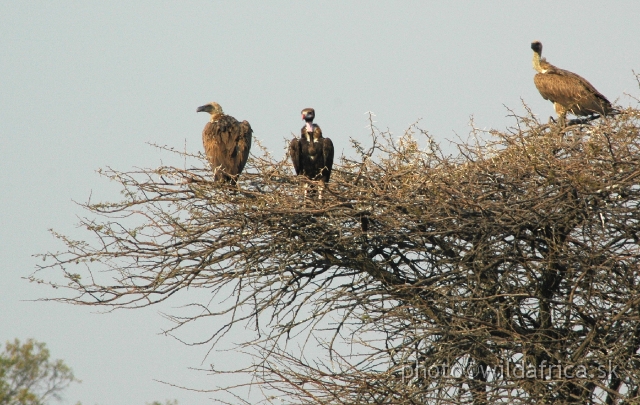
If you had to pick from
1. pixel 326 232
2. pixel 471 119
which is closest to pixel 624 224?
pixel 471 119

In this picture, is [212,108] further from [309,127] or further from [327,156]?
[327,156]

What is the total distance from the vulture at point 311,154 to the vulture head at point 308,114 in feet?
0.65

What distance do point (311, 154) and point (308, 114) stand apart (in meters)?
0.53

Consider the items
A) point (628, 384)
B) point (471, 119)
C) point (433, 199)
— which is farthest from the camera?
point (471, 119)

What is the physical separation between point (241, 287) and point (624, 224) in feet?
11.1

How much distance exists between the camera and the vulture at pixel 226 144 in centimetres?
896

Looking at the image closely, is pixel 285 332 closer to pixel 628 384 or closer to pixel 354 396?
pixel 354 396

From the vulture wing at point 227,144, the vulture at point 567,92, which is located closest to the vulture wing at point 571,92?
the vulture at point 567,92

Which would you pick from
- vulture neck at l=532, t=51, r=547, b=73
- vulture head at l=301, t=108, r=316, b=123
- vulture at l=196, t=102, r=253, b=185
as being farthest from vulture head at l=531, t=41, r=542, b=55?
vulture at l=196, t=102, r=253, b=185

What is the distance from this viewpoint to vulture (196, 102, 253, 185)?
896 cm

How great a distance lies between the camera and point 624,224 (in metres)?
7.56

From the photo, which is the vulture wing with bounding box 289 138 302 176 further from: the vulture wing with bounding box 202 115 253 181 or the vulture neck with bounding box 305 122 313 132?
the vulture wing with bounding box 202 115 253 181

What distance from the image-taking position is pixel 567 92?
10719 millimetres

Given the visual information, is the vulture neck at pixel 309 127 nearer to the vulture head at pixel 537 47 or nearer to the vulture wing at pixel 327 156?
the vulture wing at pixel 327 156
